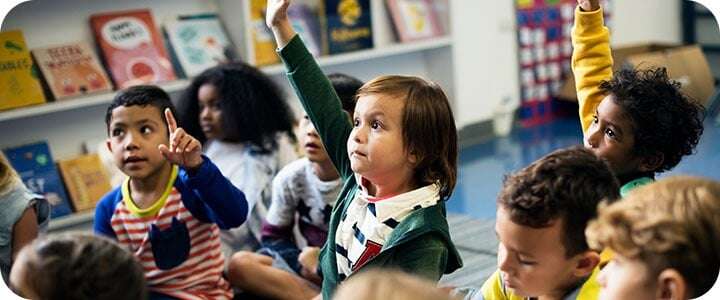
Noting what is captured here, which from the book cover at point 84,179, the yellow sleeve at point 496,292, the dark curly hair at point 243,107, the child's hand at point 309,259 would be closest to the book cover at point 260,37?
the book cover at point 84,179

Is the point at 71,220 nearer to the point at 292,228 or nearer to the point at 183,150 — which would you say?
the point at 292,228

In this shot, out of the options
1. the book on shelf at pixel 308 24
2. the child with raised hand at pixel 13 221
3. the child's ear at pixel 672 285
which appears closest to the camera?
the child's ear at pixel 672 285

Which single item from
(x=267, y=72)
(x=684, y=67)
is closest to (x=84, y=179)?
(x=267, y=72)

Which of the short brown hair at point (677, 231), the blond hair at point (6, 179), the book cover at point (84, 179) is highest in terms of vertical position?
the short brown hair at point (677, 231)

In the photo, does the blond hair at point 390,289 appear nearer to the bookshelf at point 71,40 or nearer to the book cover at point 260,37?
the bookshelf at point 71,40

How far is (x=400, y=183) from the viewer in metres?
1.62

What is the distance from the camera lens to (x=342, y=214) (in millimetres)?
1657

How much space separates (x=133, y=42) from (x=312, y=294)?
161 centimetres

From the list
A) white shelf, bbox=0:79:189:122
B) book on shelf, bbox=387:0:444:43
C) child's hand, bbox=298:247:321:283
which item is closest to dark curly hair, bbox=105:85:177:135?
child's hand, bbox=298:247:321:283

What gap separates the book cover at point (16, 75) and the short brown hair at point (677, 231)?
250 centimetres

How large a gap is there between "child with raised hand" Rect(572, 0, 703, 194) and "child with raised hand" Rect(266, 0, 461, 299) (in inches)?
10.9

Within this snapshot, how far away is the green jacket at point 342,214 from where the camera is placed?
1532 millimetres

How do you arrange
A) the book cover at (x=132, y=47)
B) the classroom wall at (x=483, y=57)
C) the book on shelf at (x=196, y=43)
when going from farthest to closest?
the classroom wall at (x=483, y=57) < the book on shelf at (x=196, y=43) < the book cover at (x=132, y=47)

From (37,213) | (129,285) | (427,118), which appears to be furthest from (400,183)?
(37,213)
